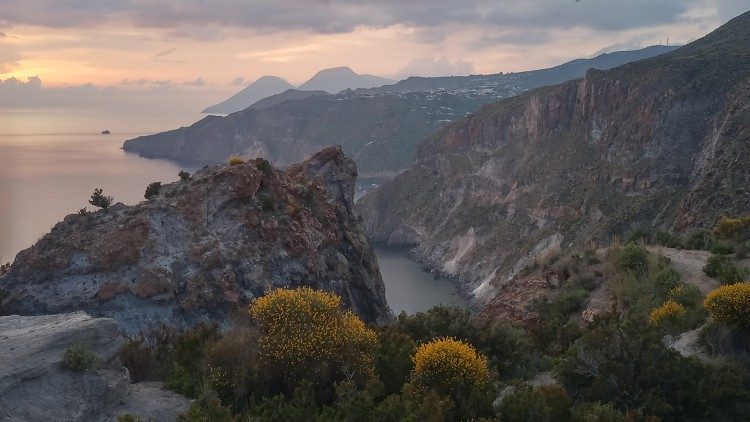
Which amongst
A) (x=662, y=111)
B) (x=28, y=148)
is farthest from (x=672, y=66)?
(x=28, y=148)

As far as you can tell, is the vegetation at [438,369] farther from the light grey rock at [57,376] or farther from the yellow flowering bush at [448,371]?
the light grey rock at [57,376]

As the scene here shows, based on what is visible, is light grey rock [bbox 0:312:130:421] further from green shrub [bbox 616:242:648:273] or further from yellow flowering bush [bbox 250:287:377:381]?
green shrub [bbox 616:242:648:273]

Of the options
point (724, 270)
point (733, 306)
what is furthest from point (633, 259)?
point (733, 306)

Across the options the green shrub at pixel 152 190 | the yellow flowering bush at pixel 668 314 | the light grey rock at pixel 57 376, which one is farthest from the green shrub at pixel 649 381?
the green shrub at pixel 152 190

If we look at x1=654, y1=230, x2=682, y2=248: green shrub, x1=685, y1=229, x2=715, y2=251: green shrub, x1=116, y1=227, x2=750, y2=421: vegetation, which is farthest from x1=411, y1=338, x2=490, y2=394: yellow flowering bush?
x1=654, y1=230, x2=682, y2=248: green shrub

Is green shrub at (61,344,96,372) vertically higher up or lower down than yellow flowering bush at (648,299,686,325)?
higher up

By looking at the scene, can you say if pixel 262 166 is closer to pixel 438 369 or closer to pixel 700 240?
pixel 700 240
